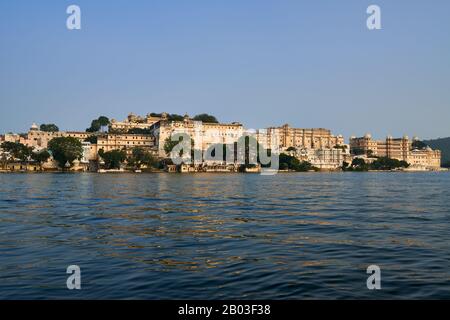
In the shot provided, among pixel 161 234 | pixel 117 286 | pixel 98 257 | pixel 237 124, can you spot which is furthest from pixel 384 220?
pixel 237 124

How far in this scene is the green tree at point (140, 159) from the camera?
14275cm

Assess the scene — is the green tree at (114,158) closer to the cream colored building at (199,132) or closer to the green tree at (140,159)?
the green tree at (140,159)

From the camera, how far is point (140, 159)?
14288 cm

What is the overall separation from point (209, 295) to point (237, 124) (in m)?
180

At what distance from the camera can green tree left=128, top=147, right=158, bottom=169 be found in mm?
142750

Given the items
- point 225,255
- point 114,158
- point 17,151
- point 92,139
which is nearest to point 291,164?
point 114,158

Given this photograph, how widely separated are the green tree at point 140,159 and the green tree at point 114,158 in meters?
2.66

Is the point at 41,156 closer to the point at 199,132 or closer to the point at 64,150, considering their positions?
the point at 64,150

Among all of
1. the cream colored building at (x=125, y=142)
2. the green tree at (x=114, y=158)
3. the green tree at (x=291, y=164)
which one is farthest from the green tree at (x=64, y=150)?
the green tree at (x=291, y=164)

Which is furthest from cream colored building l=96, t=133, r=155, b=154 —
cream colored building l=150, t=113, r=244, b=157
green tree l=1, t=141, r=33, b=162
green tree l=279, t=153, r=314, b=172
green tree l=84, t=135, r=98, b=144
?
green tree l=279, t=153, r=314, b=172

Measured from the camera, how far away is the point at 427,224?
781 inches

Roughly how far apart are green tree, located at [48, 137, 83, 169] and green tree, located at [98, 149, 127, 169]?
25.6 ft
